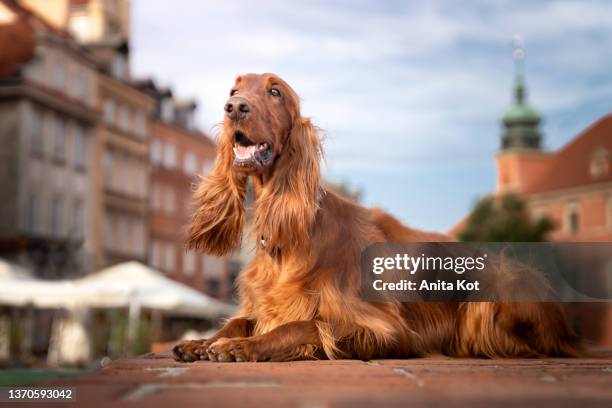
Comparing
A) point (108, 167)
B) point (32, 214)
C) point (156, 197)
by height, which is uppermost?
point (108, 167)

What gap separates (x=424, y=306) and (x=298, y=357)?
918mm

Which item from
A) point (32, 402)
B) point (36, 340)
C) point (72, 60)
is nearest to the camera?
point (32, 402)

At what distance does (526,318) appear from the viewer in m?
4.23

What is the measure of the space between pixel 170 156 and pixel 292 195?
141 ft

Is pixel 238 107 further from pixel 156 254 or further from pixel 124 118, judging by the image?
pixel 156 254

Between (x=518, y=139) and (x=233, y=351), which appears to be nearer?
(x=233, y=351)

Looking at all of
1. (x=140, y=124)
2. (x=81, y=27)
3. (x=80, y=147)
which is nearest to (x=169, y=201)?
(x=140, y=124)

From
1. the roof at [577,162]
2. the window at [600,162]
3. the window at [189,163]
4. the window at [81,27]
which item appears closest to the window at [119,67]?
the window at [81,27]

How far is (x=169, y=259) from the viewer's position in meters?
44.6

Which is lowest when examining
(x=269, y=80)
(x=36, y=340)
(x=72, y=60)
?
(x=36, y=340)

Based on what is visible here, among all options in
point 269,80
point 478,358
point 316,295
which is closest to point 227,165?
point 269,80

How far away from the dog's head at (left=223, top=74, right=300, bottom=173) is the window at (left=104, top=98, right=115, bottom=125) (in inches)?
1414

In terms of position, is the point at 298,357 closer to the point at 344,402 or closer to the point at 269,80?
the point at 269,80

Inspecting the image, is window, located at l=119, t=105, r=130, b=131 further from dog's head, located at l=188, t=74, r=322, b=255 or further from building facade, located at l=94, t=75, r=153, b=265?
dog's head, located at l=188, t=74, r=322, b=255
